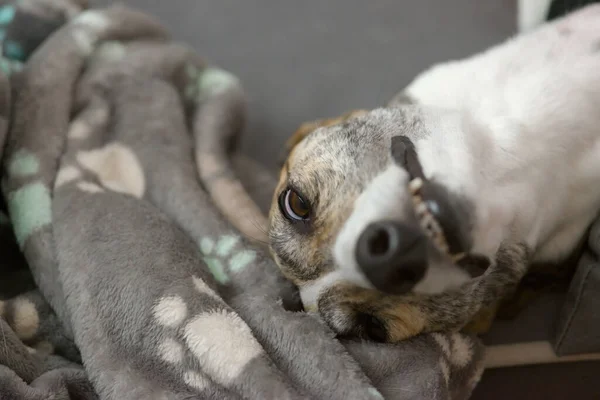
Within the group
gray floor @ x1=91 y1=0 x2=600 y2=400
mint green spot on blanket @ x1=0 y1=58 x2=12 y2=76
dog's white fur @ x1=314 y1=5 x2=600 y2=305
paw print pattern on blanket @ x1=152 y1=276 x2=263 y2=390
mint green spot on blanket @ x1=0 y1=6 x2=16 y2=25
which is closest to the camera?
dog's white fur @ x1=314 y1=5 x2=600 y2=305

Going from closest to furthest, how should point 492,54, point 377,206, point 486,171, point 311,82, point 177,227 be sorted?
point 377,206
point 486,171
point 177,227
point 492,54
point 311,82

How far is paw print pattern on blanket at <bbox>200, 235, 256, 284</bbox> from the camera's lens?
1.40 meters

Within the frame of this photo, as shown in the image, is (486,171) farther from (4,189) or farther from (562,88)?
(4,189)

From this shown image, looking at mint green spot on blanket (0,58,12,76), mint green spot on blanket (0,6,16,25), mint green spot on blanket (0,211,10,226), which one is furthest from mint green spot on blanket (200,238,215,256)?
mint green spot on blanket (0,6,16,25)

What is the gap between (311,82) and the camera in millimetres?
2070

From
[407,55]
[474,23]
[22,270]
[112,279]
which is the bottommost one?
[22,270]

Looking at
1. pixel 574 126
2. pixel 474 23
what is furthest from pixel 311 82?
pixel 574 126

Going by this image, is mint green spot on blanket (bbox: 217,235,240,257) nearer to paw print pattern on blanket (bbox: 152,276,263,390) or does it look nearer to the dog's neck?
paw print pattern on blanket (bbox: 152,276,263,390)

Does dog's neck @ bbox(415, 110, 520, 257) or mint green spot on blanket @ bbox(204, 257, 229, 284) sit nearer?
dog's neck @ bbox(415, 110, 520, 257)

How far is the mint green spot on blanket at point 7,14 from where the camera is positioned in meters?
Answer: 1.73

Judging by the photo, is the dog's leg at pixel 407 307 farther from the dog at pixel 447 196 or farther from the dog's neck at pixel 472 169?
the dog's neck at pixel 472 169

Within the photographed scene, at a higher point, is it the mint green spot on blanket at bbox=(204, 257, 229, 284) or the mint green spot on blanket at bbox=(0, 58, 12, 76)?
the mint green spot on blanket at bbox=(0, 58, 12, 76)

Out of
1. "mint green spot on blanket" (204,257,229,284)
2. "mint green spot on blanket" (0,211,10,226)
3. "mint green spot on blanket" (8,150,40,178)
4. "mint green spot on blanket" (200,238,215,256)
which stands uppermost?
"mint green spot on blanket" (8,150,40,178)

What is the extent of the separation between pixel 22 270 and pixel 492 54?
1.29 m
